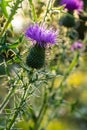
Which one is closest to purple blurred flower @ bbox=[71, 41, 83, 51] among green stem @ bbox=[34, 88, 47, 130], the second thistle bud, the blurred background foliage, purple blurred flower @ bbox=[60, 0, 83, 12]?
the blurred background foliage

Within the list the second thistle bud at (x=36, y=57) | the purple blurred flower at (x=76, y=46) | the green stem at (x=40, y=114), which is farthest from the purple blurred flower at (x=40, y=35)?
the purple blurred flower at (x=76, y=46)

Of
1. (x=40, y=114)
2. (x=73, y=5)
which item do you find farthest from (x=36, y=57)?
(x=73, y=5)

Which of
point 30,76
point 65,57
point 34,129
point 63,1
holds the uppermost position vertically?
point 30,76

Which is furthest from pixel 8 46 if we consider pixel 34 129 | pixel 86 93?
pixel 86 93

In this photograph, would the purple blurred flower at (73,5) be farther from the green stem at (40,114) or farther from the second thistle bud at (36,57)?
the second thistle bud at (36,57)

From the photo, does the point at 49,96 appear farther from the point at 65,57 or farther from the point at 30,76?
the point at 30,76
